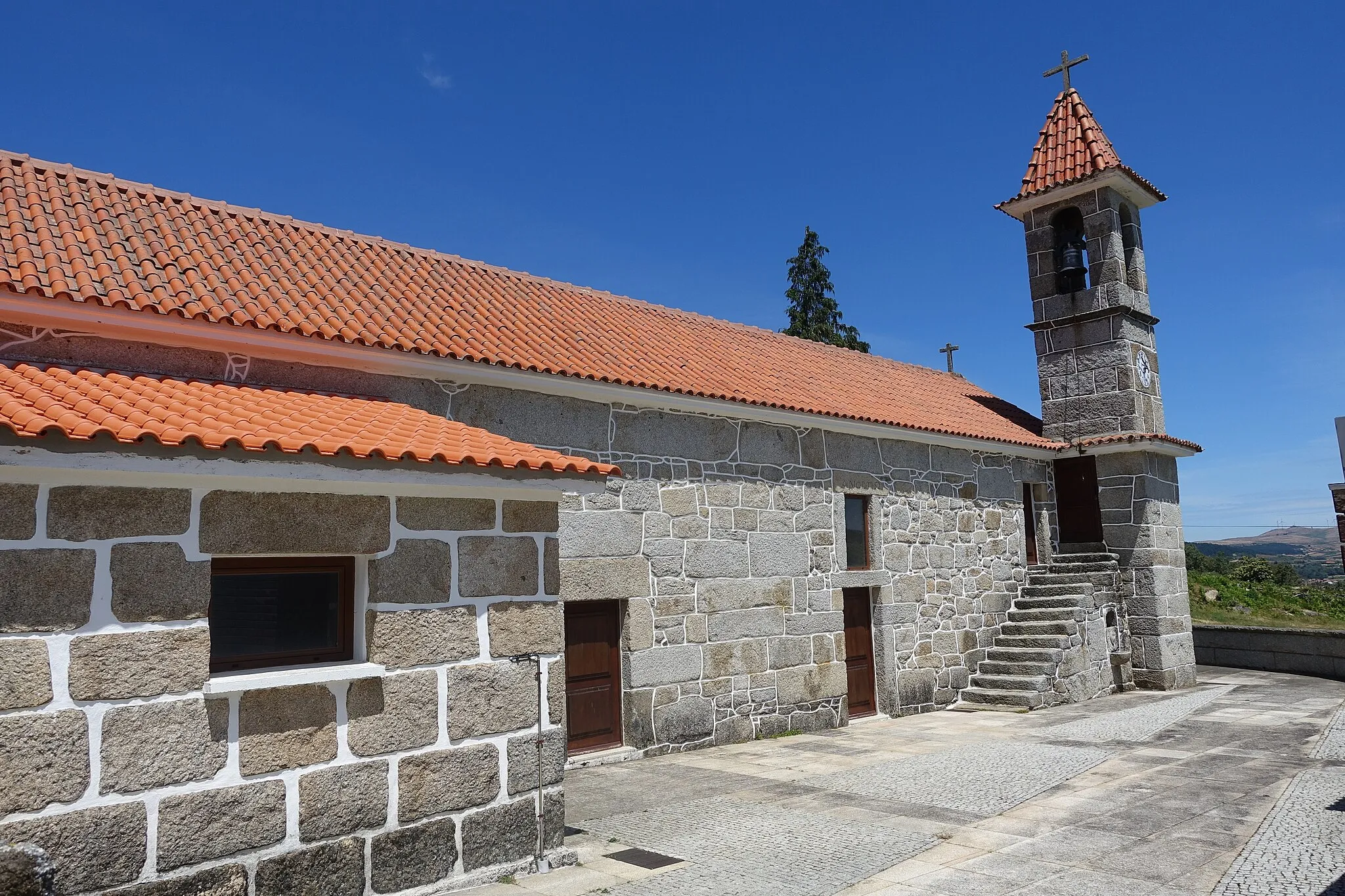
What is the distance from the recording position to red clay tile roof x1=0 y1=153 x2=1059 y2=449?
22.2 feet

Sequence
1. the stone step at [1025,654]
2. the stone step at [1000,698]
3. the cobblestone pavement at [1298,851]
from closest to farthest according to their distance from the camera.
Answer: the cobblestone pavement at [1298,851]
the stone step at [1000,698]
the stone step at [1025,654]

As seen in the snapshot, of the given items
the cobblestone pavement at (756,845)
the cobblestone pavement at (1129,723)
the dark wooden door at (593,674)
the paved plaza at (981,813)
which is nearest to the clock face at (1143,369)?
the cobblestone pavement at (1129,723)

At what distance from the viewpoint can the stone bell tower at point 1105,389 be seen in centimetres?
1409

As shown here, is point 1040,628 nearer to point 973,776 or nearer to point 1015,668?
point 1015,668

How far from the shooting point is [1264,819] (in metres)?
6.08

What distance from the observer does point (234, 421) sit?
16.2 ft

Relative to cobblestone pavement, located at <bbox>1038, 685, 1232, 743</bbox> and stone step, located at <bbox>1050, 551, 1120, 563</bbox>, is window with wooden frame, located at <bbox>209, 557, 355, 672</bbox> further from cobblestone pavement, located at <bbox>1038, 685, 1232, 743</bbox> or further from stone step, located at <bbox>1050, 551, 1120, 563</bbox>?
stone step, located at <bbox>1050, 551, 1120, 563</bbox>

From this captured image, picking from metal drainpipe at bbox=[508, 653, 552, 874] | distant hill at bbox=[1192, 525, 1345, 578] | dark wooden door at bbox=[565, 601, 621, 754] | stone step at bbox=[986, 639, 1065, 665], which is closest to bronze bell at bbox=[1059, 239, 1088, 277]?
stone step at bbox=[986, 639, 1065, 665]

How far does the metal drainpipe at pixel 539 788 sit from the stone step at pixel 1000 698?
8.65 metres

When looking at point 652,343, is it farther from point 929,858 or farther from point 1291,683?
point 1291,683

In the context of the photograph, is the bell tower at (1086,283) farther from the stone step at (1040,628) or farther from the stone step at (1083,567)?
the stone step at (1040,628)

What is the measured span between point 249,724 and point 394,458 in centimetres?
143

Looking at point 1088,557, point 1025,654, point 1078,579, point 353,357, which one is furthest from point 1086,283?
point 353,357

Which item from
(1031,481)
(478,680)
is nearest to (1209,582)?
(1031,481)
